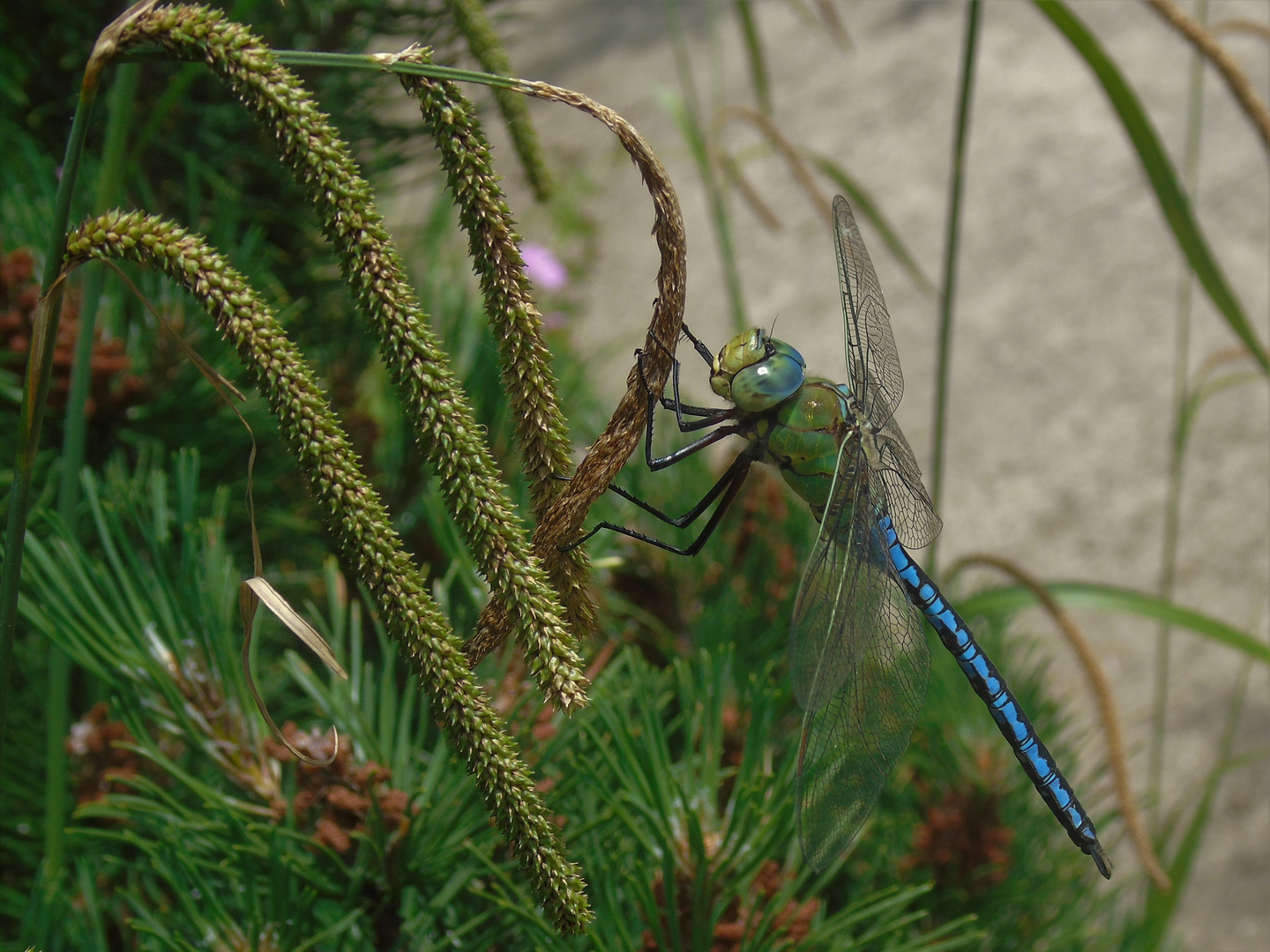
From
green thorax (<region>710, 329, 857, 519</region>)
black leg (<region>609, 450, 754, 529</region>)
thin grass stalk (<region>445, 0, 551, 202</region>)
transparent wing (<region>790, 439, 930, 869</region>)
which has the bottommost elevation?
transparent wing (<region>790, 439, 930, 869</region>)

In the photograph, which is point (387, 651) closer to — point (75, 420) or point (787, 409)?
point (75, 420)

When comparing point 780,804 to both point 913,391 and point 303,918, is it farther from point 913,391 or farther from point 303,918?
point 913,391

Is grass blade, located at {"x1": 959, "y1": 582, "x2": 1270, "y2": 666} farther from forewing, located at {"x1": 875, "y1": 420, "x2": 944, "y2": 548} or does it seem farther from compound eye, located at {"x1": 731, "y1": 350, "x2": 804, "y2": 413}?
compound eye, located at {"x1": 731, "y1": 350, "x2": 804, "y2": 413}

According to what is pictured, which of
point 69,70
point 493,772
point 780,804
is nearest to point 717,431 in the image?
point 780,804

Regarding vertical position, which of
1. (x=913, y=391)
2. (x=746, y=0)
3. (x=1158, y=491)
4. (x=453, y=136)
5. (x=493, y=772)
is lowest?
(x=1158, y=491)

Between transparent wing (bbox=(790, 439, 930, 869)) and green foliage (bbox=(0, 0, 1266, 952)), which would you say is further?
transparent wing (bbox=(790, 439, 930, 869))

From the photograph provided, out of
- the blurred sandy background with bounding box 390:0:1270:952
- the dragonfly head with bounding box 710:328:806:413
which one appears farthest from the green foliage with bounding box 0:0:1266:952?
the blurred sandy background with bounding box 390:0:1270:952

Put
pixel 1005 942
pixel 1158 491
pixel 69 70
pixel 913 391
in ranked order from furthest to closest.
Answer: pixel 913 391 < pixel 1158 491 < pixel 69 70 < pixel 1005 942
